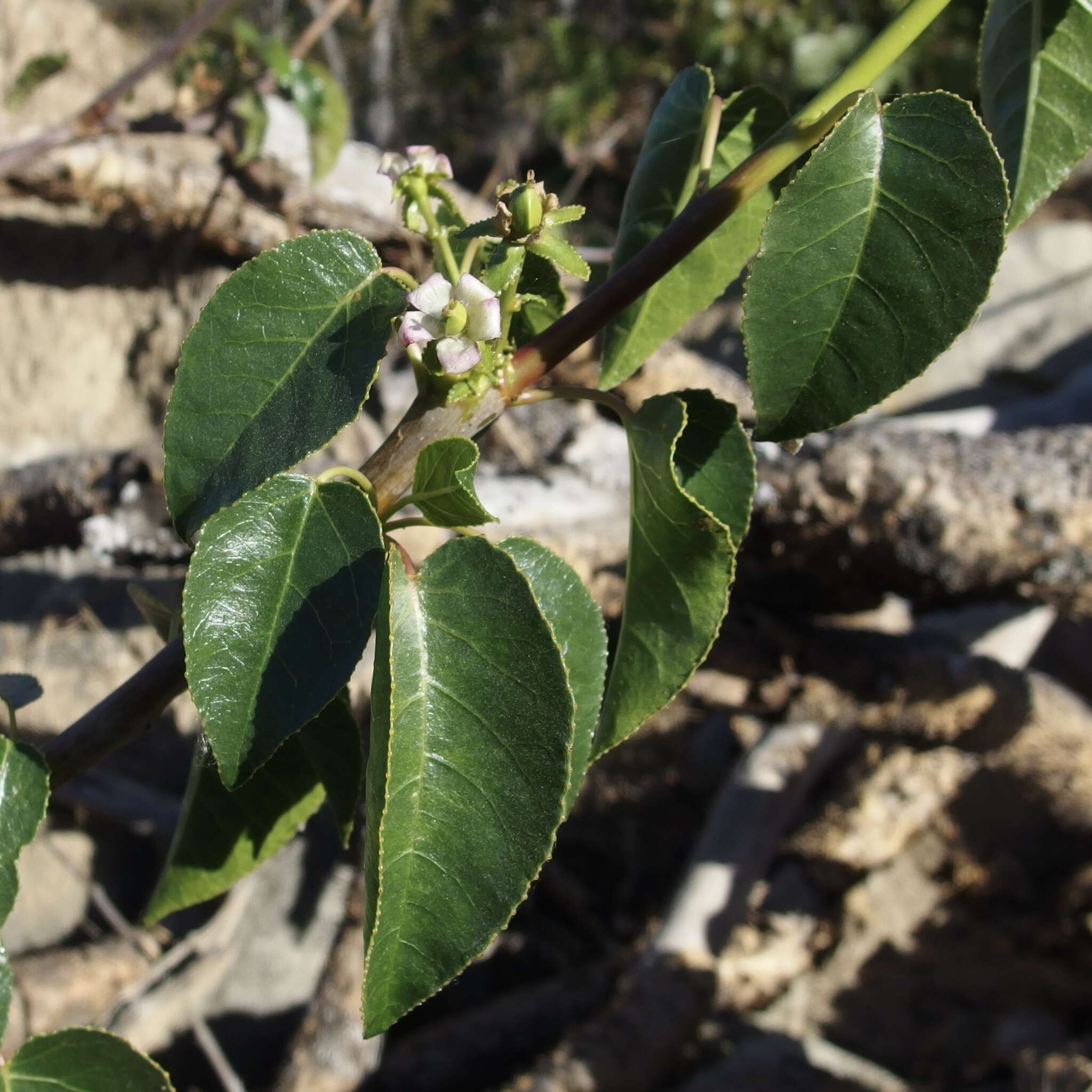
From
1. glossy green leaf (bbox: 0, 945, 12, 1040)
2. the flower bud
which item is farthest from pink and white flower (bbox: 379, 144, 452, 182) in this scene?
glossy green leaf (bbox: 0, 945, 12, 1040)

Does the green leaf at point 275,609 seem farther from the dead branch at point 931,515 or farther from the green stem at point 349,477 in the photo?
the dead branch at point 931,515

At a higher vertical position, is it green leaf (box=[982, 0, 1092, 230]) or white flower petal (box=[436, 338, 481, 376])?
green leaf (box=[982, 0, 1092, 230])

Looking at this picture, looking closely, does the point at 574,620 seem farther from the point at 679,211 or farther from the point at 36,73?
the point at 36,73

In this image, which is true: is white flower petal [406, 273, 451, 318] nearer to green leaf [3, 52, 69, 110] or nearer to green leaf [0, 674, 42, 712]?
green leaf [0, 674, 42, 712]

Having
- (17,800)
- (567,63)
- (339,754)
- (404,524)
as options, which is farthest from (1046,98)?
(567,63)

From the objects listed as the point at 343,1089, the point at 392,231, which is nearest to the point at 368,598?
the point at 343,1089
